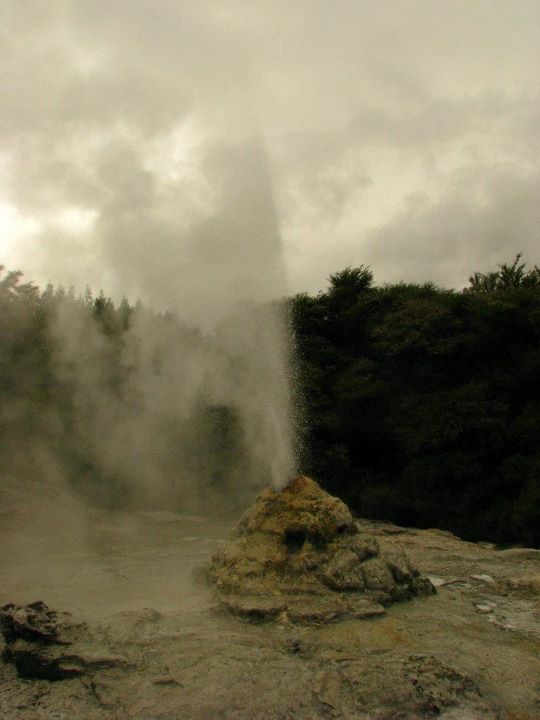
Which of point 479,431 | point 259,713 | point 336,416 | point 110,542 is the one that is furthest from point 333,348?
point 259,713

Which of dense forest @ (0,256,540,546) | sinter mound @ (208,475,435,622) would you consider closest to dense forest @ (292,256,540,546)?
dense forest @ (0,256,540,546)

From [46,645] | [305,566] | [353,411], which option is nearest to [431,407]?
[353,411]

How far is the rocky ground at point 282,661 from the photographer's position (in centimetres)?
255

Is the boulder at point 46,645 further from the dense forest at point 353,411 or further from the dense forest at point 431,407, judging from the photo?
the dense forest at point 431,407

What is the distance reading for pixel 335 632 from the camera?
3.30m

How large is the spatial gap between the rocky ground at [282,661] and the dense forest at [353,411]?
569 centimetres

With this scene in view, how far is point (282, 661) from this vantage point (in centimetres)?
292

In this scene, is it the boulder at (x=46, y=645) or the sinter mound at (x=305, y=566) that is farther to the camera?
the sinter mound at (x=305, y=566)

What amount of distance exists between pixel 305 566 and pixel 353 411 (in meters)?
8.46

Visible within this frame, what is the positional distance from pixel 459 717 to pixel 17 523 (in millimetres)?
7264

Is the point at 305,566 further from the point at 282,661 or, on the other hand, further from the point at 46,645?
the point at 46,645

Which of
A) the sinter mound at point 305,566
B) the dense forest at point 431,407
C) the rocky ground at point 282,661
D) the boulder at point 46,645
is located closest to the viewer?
the rocky ground at point 282,661

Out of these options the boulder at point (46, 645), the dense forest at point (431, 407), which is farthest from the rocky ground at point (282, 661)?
the dense forest at point (431, 407)

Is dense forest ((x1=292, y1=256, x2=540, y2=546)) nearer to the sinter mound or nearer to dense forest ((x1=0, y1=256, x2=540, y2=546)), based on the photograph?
dense forest ((x1=0, y1=256, x2=540, y2=546))
